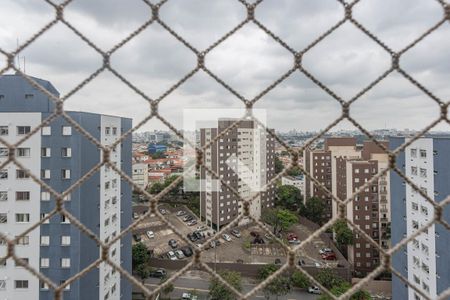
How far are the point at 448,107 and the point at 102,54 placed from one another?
2.42 ft

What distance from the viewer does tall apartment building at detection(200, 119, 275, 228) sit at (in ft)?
25.8

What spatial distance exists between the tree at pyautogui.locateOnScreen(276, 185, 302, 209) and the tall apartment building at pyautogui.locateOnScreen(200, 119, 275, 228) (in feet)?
2.87

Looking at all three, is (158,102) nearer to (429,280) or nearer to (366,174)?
(429,280)

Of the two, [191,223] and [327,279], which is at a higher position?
[191,223]

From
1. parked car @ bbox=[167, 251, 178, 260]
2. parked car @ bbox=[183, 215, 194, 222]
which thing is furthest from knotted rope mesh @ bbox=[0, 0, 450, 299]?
parked car @ bbox=[183, 215, 194, 222]

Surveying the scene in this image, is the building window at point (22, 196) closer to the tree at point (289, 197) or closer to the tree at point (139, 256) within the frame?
the tree at point (139, 256)

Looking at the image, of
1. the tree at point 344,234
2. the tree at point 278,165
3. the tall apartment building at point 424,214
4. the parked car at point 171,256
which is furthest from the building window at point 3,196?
the tree at point 278,165

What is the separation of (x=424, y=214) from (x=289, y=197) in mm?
7379

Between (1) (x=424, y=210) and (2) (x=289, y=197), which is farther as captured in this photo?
(2) (x=289, y=197)

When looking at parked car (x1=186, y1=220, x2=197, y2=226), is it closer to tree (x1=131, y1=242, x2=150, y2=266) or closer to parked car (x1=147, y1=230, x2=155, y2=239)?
parked car (x1=147, y1=230, x2=155, y2=239)

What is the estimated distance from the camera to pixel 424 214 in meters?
4.08

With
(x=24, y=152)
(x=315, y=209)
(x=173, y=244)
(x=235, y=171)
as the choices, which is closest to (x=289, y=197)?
(x=315, y=209)

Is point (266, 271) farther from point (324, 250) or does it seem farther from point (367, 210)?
point (367, 210)

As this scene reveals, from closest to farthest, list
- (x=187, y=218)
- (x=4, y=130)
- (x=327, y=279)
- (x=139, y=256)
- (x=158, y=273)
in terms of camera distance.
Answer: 1. (x=4, y=130)
2. (x=327, y=279)
3. (x=139, y=256)
4. (x=158, y=273)
5. (x=187, y=218)
